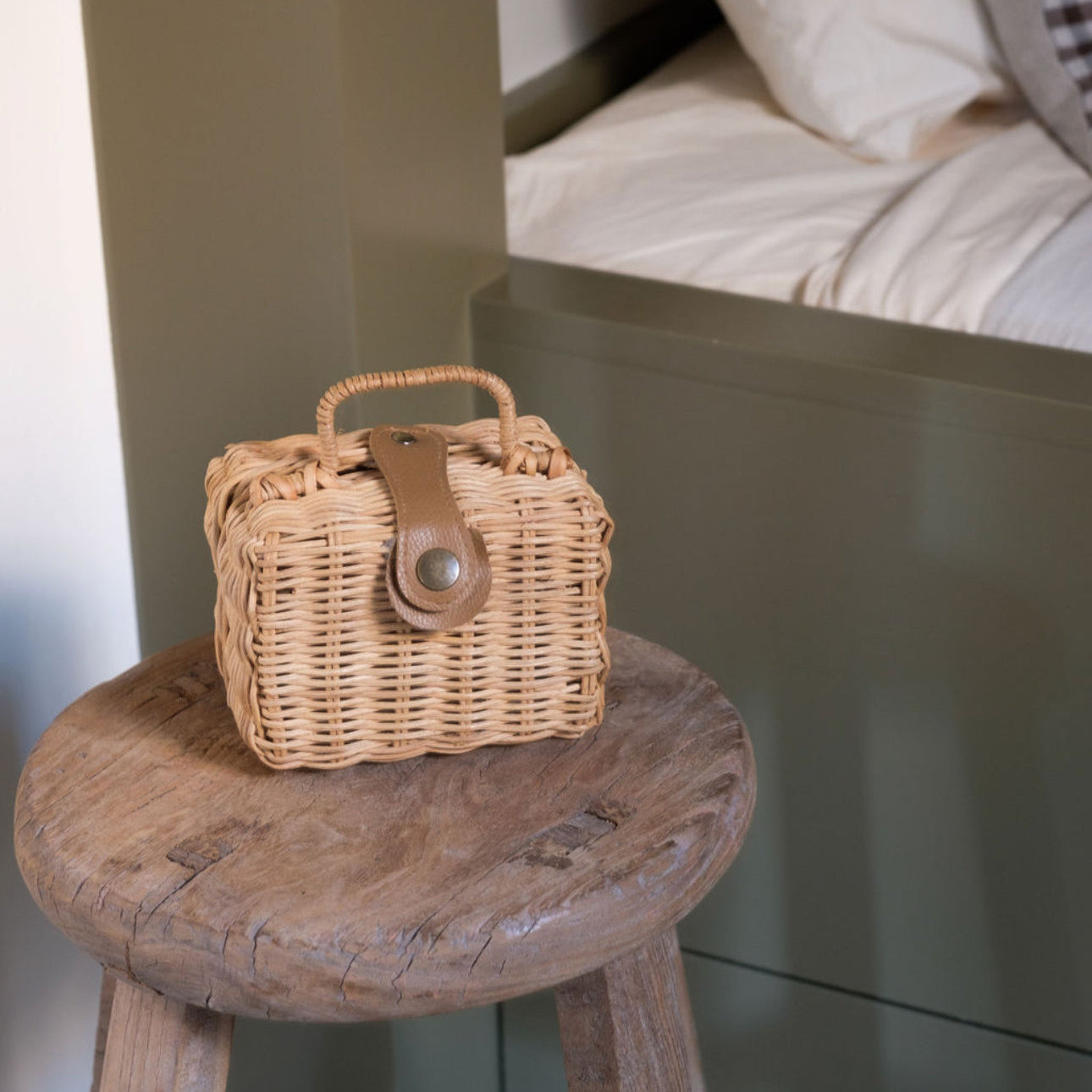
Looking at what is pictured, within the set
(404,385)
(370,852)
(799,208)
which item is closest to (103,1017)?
(370,852)

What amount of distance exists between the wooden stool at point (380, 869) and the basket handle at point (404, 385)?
0.16 metres

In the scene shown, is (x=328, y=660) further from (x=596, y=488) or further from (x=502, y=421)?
(x=596, y=488)

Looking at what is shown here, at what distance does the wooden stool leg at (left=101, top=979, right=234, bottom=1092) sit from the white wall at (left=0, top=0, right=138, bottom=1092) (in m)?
0.38

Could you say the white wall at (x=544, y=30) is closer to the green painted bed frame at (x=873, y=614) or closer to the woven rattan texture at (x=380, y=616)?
the green painted bed frame at (x=873, y=614)

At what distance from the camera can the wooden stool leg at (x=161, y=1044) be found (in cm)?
76

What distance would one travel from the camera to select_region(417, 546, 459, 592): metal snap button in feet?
2.43

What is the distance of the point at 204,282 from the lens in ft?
3.38

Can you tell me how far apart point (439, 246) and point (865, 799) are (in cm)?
53

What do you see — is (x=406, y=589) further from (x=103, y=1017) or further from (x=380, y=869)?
(x=103, y=1017)

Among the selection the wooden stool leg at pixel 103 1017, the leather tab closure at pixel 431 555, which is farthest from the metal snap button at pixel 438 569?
the wooden stool leg at pixel 103 1017

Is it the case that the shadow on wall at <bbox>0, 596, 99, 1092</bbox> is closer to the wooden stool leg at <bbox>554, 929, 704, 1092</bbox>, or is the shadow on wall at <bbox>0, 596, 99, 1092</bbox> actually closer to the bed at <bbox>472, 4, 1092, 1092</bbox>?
the bed at <bbox>472, 4, 1092, 1092</bbox>

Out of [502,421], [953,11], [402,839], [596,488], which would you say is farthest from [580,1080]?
[953,11]

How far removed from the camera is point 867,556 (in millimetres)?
1102

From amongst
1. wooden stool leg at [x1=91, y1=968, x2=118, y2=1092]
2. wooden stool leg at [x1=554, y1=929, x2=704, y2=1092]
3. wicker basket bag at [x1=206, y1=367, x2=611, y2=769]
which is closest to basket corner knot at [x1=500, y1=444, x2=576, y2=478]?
wicker basket bag at [x1=206, y1=367, x2=611, y2=769]
